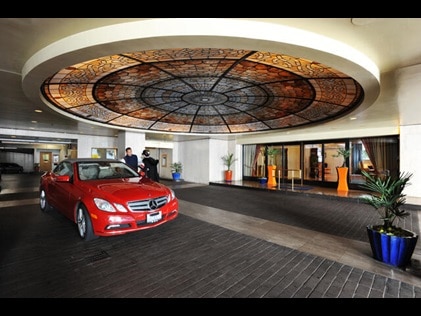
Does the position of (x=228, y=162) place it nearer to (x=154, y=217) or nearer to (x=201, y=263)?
(x=154, y=217)

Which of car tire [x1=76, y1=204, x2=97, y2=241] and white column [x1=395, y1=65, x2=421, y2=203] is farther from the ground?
white column [x1=395, y1=65, x2=421, y2=203]

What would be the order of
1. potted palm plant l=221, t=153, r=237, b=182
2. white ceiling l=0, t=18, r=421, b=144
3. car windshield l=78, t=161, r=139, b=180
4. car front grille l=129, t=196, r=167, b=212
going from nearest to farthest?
1. white ceiling l=0, t=18, r=421, b=144
2. car front grille l=129, t=196, r=167, b=212
3. car windshield l=78, t=161, r=139, b=180
4. potted palm plant l=221, t=153, r=237, b=182

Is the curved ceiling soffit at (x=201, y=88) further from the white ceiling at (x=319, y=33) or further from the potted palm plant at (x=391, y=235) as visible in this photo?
the potted palm plant at (x=391, y=235)

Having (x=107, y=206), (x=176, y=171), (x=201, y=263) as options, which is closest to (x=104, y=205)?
(x=107, y=206)

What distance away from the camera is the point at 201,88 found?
490 cm

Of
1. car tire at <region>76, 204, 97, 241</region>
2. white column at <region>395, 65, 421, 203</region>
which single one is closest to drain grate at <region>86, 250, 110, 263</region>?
car tire at <region>76, 204, 97, 241</region>

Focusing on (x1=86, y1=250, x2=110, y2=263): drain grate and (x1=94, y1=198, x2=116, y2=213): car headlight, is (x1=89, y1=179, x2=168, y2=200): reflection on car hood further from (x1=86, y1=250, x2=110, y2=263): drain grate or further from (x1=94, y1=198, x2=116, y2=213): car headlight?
(x1=86, y1=250, x2=110, y2=263): drain grate

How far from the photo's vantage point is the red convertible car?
3.03 meters

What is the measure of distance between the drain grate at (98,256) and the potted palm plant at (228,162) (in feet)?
30.8

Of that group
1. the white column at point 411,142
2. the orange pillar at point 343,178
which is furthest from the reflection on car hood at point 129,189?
the orange pillar at point 343,178

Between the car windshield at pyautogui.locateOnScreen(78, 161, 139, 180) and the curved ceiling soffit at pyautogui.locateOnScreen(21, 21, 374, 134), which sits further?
the car windshield at pyautogui.locateOnScreen(78, 161, 139, 180)
